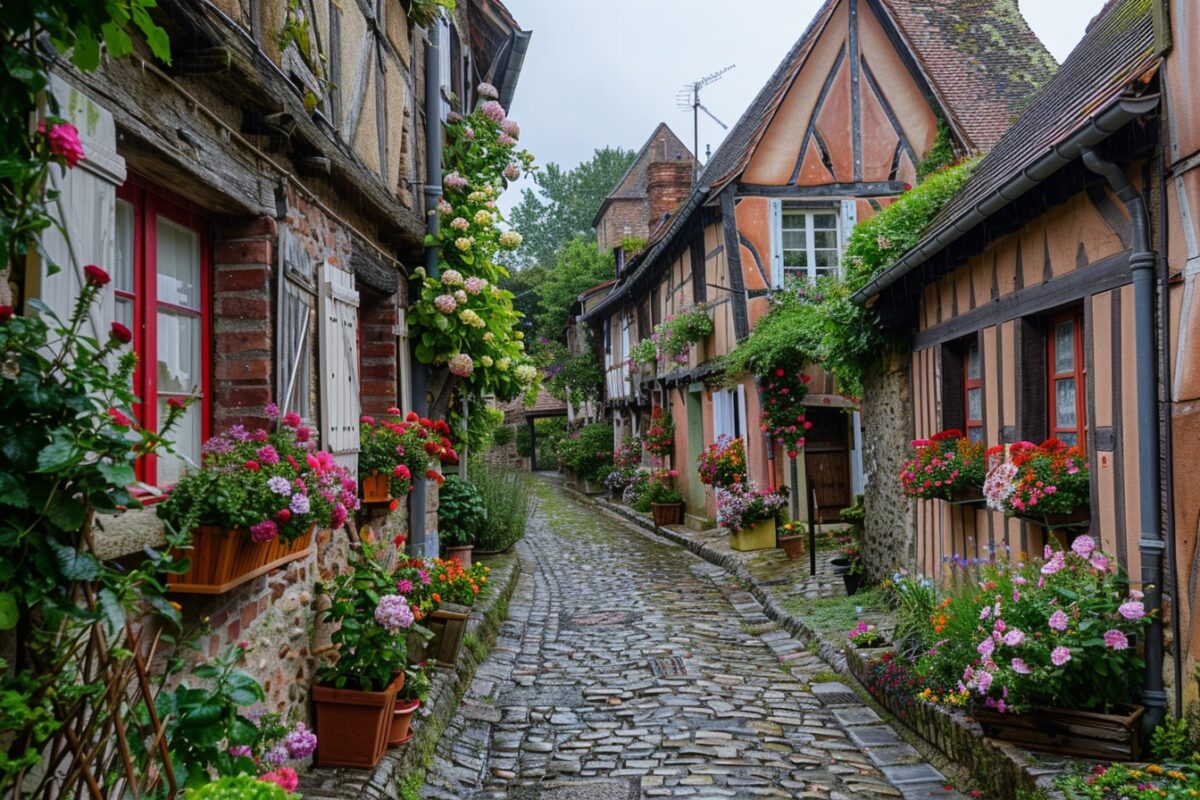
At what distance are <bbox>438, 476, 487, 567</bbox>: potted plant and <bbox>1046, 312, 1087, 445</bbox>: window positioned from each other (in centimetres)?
526

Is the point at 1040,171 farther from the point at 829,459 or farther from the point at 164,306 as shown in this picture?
the point at 829,459

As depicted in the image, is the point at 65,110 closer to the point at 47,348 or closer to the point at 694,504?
the point at 47,348

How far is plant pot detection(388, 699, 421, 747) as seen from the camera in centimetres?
438

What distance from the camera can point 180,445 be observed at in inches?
134

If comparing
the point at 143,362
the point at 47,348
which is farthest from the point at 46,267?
the point at 143,362

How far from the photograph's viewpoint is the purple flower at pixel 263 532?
2902 mm

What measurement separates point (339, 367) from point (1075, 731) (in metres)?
3.72

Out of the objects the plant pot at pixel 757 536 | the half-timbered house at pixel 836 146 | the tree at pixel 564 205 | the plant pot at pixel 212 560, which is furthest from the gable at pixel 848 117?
the tree at pixel 564 205

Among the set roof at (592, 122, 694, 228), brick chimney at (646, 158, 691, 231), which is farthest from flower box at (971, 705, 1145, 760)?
roof at (592, 122, 694, 228)

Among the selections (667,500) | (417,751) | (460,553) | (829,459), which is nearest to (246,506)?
(417,751)

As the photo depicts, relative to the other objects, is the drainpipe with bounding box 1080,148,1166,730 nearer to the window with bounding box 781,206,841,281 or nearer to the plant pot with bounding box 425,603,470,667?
the plant pot with bounding box 425,603,470,667

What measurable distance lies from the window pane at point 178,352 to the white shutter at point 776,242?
978 cm

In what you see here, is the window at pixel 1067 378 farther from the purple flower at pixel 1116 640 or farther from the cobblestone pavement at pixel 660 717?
the cobblestone pavement at pixel 660 717

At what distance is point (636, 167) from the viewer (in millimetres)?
37469
